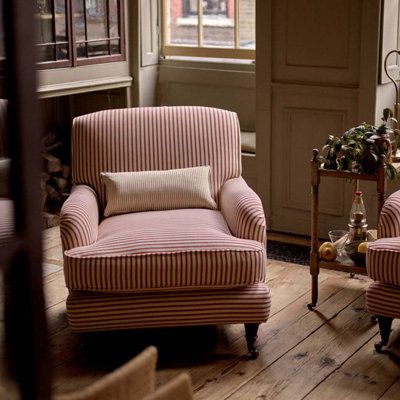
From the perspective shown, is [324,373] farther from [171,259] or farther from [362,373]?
[171,259]

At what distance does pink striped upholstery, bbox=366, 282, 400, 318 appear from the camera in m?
2.99

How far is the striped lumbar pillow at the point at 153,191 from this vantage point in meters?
3.43

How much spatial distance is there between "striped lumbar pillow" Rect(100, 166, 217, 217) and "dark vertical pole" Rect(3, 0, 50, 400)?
2.84 meters

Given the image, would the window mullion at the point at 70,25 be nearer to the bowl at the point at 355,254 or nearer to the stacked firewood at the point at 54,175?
the stacked firewood at the point at 54,175

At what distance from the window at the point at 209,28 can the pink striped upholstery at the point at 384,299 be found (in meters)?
2.33

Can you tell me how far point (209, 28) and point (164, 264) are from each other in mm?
2597

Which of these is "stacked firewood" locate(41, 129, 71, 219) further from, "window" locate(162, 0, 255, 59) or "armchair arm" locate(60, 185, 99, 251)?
"armchair arm" locate(60, 185, 99, 251)

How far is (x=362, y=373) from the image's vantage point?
9.64ft

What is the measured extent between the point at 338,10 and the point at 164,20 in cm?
142

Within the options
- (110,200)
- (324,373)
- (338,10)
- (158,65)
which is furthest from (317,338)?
(158,65)

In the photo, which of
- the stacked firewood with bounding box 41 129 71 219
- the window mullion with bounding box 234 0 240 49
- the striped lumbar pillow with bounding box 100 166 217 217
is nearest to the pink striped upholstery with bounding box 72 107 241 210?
the striped lumbar pillow with bounding box 100 166 217 217

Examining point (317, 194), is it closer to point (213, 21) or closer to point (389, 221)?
point (389, 221)

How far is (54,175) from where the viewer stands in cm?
531

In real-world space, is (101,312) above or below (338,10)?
below
